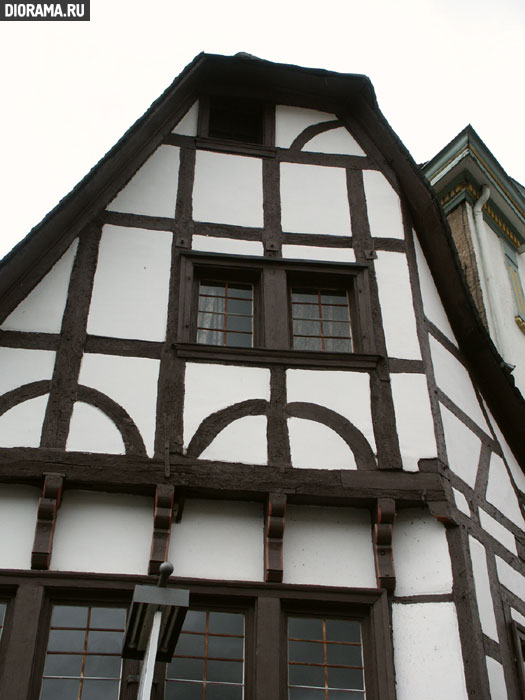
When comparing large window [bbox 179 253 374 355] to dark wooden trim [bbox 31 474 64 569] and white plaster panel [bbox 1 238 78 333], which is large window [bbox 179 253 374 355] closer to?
white plaster panel [bbox 1 238 78 333]

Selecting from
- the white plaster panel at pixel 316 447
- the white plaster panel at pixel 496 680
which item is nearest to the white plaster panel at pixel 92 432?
the white plaster panel at pixel 316 447

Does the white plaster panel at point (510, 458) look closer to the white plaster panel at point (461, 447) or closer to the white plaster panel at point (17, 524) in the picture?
the white plaster panel at point (461, 447)

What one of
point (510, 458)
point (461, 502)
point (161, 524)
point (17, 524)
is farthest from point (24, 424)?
point (510, 458)

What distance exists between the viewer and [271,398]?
26.7 feet

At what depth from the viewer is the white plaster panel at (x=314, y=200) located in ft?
31.7

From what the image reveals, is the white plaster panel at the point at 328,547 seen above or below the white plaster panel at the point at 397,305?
below

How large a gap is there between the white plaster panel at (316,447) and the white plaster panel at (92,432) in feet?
4.55

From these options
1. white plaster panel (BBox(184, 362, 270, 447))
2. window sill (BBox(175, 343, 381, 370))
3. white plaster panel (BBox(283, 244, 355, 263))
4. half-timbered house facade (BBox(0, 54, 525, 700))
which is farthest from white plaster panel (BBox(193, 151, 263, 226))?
white plaster panel (BBox(184, 362, 270, 447))

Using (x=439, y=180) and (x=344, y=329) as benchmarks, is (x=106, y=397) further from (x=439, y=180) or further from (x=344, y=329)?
(x=439, y=180)

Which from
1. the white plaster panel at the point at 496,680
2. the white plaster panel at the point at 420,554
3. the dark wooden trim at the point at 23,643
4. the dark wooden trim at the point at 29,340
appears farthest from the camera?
the dark wooden trim at the point at 29,340

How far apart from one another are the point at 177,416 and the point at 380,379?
5.90 feet

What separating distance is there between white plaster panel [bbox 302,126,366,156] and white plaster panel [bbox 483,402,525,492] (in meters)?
3.11

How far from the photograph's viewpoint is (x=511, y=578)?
316 inches

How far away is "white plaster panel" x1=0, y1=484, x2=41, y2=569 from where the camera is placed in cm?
712
